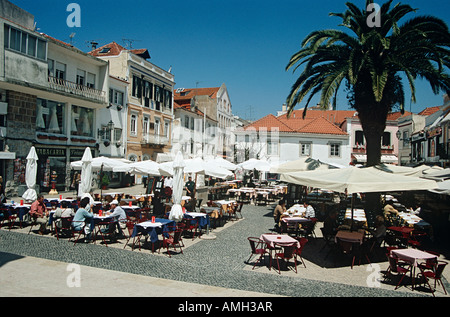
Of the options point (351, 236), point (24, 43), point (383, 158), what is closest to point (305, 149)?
point (383, 158)

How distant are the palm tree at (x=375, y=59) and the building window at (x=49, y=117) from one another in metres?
18.3

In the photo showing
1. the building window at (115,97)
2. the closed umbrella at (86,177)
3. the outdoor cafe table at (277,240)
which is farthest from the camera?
the building window at (115,97)

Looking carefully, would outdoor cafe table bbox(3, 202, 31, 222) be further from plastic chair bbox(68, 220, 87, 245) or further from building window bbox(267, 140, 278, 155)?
building window bbox(267, 140, 278, 155)

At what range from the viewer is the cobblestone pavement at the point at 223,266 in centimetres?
736

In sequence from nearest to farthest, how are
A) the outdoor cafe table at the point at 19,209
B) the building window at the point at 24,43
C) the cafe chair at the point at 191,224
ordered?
1. the cafe chair at the point at 191,224
2. the outdoor cafe table at the point at 19,209
3. the building window at the point at 24,43

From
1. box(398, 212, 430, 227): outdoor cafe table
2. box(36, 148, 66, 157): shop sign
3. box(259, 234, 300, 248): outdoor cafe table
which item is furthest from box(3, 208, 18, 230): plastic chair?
box(398, 212, 430, 227): outdoor cafe table

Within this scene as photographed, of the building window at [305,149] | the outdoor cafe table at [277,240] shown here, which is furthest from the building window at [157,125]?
the outdoor cafe table at [277,240]

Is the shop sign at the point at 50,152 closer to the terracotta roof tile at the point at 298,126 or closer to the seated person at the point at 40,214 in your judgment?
the seated person at the point at 40,214

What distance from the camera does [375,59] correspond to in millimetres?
13836

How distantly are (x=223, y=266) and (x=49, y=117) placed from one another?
21364mm

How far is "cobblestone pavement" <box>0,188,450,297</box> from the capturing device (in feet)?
24.2

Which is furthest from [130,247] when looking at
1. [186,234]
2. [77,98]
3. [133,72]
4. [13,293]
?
[133,72]

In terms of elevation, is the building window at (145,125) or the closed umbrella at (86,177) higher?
the building window at (145,125)

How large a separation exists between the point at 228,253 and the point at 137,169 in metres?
7.84
